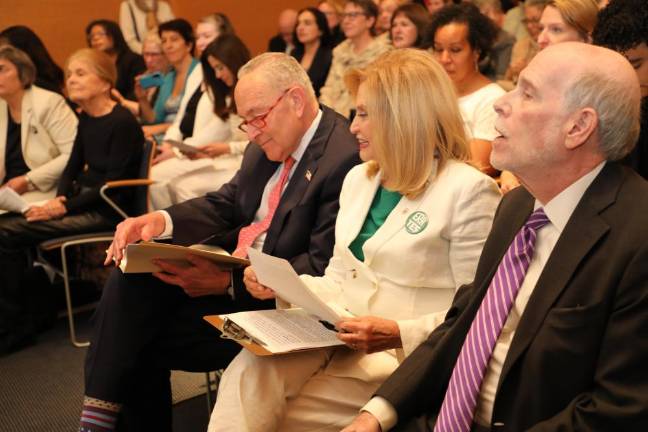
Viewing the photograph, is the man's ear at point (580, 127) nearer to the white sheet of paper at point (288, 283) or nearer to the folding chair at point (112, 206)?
the white sheet of paper at point (288, 283)

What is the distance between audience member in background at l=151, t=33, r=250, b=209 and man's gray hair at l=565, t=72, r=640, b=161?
3.10 meters

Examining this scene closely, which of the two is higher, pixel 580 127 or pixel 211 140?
pixel 580 127

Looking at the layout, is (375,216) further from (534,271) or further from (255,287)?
(534,271)

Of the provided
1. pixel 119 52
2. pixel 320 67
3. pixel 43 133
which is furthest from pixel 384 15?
pixel 43 133

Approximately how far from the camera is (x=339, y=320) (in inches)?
69.2

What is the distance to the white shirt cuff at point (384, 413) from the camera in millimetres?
1578

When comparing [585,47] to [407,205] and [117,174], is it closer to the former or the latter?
[407,205]

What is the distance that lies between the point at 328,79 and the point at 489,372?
4.46 metres

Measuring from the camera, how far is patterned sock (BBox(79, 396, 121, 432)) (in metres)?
2.20

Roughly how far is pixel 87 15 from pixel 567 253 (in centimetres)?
799

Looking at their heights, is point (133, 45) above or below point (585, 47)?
below

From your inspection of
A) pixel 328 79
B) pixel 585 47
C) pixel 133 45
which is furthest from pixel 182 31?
pixel 585 47

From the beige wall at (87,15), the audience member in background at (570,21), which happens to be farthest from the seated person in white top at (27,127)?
the beige wall at (87,15)

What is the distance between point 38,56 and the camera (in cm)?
536
